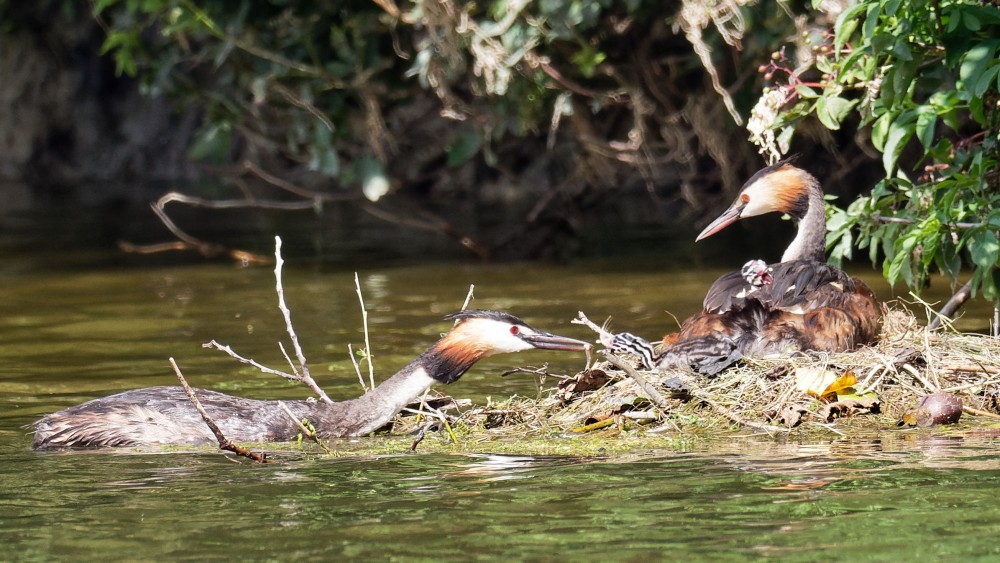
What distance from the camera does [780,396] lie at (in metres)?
6.76

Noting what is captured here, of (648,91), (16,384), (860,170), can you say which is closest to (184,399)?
(16,384)

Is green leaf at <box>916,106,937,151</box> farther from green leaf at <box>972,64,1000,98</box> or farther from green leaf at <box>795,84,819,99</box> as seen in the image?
green leaf at <box>795,84,819,99</box>

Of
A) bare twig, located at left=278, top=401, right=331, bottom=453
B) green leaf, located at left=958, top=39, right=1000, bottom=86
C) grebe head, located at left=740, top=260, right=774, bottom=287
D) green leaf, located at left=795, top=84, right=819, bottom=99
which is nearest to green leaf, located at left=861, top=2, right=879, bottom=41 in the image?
green leaf, located at left=958, top=39, right=1000, bottom=86

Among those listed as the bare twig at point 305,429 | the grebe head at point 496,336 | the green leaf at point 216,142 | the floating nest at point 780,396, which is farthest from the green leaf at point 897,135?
the green leaf at point 216,142

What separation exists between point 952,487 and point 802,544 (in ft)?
2.91

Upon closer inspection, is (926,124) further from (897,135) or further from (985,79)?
(985,79)

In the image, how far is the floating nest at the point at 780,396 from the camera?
21.9ft

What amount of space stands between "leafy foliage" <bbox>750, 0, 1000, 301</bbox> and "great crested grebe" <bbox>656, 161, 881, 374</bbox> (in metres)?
0.32

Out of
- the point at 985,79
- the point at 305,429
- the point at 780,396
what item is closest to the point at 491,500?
the point at 305,429

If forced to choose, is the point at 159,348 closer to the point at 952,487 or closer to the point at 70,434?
the point at 70,434

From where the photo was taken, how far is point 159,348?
400 inches

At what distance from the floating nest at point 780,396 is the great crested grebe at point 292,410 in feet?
0.69

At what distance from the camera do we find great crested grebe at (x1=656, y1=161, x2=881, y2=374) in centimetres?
727

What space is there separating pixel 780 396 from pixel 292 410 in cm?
219
